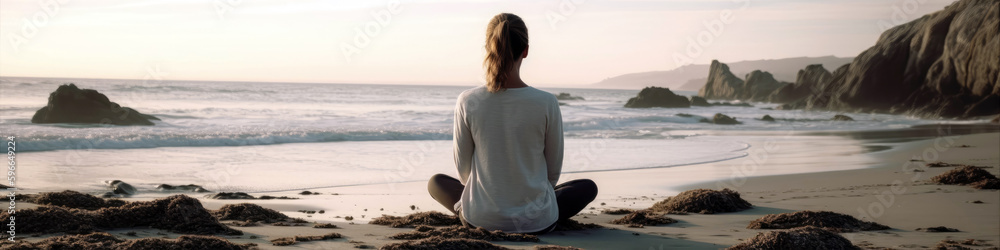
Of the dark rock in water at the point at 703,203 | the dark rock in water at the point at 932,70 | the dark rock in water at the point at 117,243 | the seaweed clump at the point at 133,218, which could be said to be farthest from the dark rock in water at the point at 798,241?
the dark rock in water at the point at 932,70

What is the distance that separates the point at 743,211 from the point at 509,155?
3244 mm

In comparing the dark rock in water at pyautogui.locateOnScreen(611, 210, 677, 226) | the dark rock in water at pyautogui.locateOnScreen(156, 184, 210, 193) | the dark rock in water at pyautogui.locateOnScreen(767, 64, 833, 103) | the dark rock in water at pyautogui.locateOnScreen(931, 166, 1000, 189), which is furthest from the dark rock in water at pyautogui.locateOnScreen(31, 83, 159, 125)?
the dark rock in water at pyautogui.locateOnScreen(767, 64, 833, 103)

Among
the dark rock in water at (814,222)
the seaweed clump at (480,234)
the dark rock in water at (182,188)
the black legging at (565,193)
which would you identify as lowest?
the dark rock in water at (182,188)

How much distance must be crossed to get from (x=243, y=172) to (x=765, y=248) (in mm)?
8539

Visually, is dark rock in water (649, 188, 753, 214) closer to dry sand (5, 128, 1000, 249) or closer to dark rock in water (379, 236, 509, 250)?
dry sand (5, 128, 1000, 249)

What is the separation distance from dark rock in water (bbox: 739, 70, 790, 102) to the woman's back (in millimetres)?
83654

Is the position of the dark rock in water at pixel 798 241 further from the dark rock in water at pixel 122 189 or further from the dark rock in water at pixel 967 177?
the dark rock in water at pixel 122 189

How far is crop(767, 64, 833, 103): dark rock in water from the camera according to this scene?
195 ft

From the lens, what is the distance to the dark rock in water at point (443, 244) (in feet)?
13.4

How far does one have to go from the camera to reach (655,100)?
177 ft

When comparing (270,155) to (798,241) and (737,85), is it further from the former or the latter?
(737,85)

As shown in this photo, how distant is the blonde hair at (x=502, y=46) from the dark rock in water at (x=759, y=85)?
8402 cm

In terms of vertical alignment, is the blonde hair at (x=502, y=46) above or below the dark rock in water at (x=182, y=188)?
above

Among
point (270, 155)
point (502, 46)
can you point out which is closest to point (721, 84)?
point (270, 155)
